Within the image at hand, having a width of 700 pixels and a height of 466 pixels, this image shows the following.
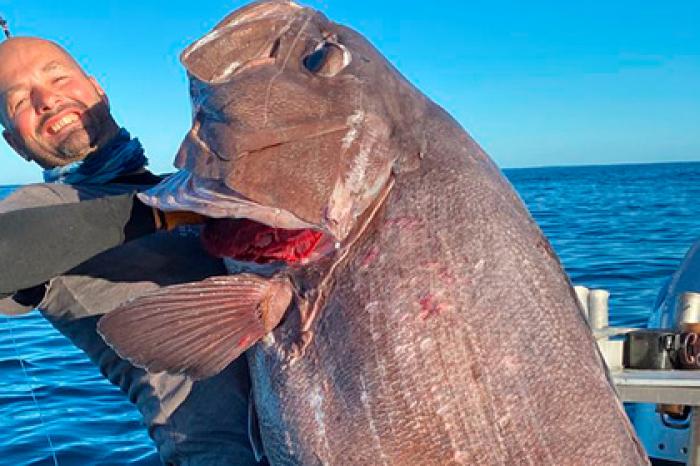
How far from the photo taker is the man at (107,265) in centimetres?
300

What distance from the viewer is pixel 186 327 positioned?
92.4 inches

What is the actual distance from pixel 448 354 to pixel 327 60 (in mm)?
911

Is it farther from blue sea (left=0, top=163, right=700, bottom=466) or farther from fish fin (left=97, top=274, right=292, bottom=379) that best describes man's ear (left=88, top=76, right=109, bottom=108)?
fish fin (left=97, top=274, right=292, bottom=379)

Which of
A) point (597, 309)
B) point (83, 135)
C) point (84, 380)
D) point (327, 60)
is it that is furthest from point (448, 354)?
point (84, 380)

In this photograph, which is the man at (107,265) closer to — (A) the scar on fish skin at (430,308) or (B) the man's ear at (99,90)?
(B) the man's ear at (99,90)

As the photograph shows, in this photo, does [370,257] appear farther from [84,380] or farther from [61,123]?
[84,380]

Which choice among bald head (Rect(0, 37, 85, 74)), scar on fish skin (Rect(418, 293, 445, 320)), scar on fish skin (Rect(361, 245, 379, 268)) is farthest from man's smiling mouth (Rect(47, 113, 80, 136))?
scar on fish skin (Rect(418, 293, 445, 320))

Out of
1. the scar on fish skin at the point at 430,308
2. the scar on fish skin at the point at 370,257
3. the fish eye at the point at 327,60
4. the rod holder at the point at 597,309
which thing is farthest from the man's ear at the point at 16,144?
the rod holder at the point at 597,309

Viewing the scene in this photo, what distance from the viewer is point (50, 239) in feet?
8.43

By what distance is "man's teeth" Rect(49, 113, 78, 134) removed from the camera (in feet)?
11.0

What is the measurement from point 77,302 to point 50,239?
22.0 inches

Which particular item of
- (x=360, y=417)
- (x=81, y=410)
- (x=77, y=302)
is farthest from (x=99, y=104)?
(x=81, y=410)

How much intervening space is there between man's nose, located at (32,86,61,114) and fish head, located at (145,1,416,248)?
1.15 metres

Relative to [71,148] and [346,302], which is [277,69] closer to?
[346,302]
